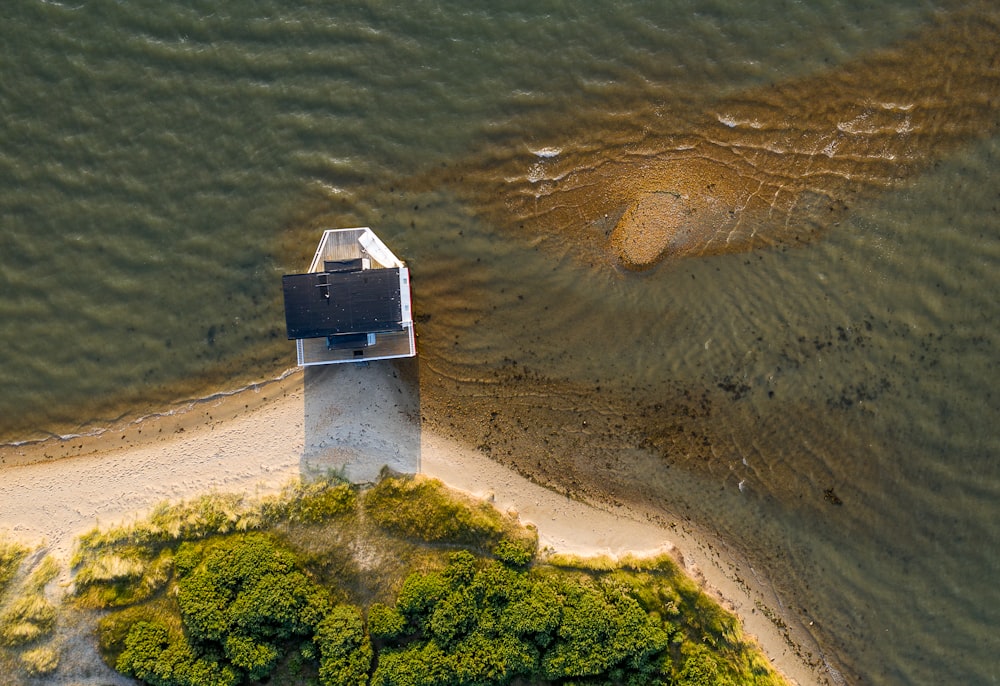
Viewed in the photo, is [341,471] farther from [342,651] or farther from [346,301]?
[346,301]

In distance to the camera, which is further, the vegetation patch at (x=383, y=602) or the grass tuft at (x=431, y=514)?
the grass tuft at (x=431, y=514)

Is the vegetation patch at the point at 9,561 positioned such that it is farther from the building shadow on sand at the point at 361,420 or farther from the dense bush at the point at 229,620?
the building shadow on sand at the point at 361,420

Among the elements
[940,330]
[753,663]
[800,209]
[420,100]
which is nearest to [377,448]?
[420,100]

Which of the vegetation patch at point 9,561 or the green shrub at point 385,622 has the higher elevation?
the vegetation patch at point 9,561

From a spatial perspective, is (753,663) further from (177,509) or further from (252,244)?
(252,244)

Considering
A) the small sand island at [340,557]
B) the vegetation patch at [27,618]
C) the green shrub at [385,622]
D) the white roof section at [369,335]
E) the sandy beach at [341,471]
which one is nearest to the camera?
the white roof section at [369,335]

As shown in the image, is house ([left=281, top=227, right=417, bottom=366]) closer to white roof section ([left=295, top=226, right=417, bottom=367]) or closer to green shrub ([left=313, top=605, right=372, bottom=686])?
white roof section ([left=295, top=226, right=417, bottom=367])

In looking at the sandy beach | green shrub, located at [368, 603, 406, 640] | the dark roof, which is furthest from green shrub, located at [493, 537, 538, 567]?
the dark roof

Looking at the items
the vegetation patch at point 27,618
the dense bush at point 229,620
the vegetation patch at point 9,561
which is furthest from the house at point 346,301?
the vegetation patch at point 27,618
